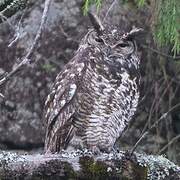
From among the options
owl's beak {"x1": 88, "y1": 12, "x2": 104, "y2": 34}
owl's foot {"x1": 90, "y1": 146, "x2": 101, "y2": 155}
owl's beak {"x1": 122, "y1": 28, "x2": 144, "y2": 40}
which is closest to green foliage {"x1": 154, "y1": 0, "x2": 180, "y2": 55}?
owl's beak {"x1": 122, "y1": 28, "x2": 144, "y2": 40}

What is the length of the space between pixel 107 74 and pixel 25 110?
4.79 feet

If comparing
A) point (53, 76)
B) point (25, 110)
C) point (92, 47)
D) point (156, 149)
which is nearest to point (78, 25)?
point (53, 76)

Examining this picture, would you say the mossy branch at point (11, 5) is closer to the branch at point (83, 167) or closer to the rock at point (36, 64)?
the rock at point (36, 64)

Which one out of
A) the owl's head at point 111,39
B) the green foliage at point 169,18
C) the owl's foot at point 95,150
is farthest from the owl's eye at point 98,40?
the owl's foot at point 95,150

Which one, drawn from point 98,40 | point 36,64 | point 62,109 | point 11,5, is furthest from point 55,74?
point 62,109

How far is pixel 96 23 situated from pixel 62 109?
1.54 feet

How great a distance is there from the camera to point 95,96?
3049mm

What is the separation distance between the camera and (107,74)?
3.14 meters

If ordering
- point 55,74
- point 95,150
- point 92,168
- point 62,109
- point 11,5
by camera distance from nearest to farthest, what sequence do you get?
1. point 92,168
2. point 95,150
3. point 62,109
4. point 11,5
5. point 55,74

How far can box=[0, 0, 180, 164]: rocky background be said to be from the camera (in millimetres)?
4457

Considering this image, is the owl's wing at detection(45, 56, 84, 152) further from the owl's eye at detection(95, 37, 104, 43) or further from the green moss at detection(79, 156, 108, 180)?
the green moss at detection(79, 156, 108, 180)

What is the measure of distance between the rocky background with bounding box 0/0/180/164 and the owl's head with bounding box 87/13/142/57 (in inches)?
47.3

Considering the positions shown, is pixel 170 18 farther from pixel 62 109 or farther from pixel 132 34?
pixel 62 109

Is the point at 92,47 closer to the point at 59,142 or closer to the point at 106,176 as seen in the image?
the point at 59,142
